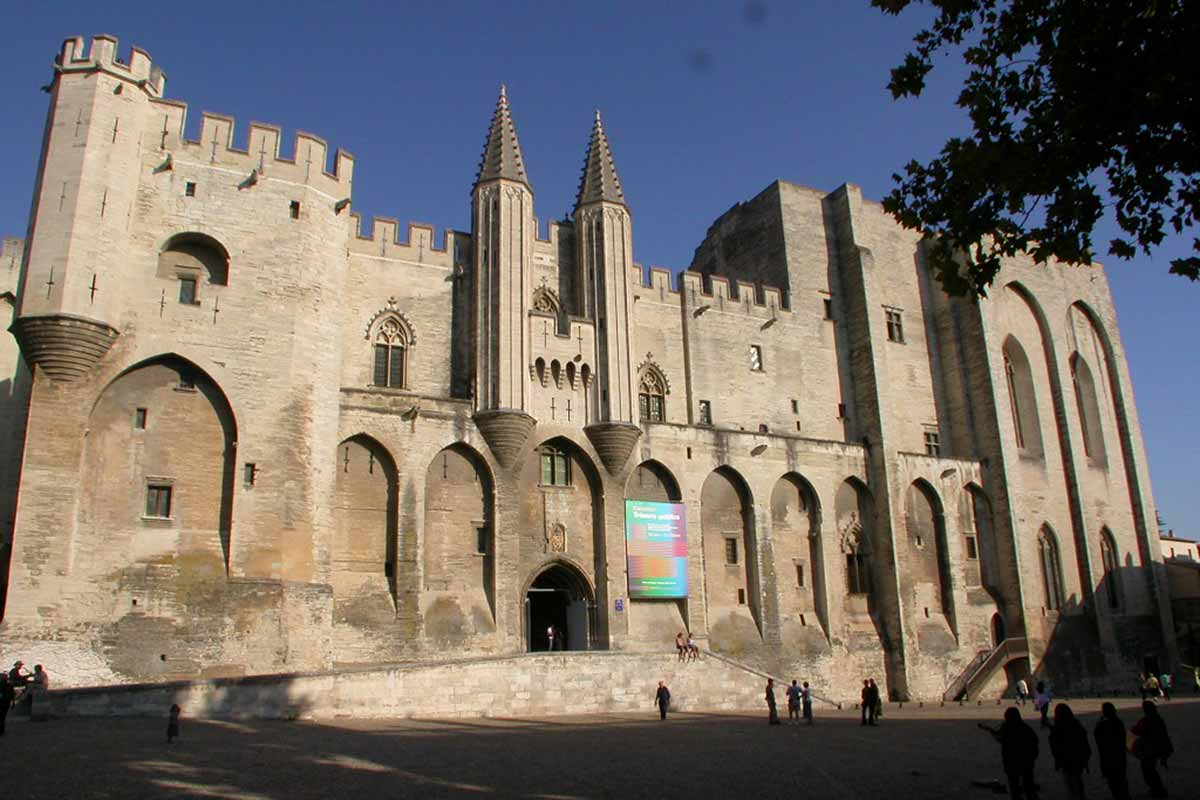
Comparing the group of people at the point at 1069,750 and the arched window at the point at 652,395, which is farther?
the arched window at the point at 652,395

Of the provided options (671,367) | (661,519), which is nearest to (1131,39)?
(661,519)

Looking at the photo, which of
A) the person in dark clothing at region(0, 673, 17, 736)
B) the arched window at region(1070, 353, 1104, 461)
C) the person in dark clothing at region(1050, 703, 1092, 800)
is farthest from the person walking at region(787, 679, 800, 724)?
the arched window at region(1070, 353, 1104, 461)

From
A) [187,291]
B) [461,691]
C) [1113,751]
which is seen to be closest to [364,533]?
[461,691]

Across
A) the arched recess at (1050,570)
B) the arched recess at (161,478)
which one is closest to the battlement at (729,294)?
the arched recess at (1050,570)

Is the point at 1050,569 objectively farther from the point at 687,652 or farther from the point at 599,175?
the point at 599,175

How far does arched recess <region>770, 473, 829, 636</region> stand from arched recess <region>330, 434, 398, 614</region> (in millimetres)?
13074

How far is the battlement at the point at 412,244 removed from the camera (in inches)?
1105

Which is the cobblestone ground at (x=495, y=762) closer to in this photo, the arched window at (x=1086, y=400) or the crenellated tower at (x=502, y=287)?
the crenellated tower at (x=502, y=287)

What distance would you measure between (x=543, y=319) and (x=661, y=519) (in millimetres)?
7016

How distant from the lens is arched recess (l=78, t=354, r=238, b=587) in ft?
66.1

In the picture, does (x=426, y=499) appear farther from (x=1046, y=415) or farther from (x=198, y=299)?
(x=1046, y=415)

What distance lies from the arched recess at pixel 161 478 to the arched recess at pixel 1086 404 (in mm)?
35878

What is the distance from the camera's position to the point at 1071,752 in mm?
10500

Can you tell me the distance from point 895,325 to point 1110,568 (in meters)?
13.8
